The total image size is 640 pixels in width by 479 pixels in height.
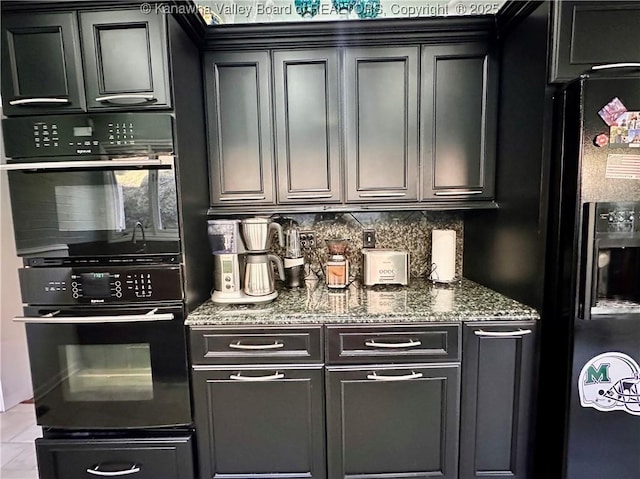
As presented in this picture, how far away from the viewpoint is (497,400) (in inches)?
59.9

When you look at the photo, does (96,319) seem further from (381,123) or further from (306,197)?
(381,123)

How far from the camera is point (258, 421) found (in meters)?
1.52

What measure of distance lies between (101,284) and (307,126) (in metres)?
1.26

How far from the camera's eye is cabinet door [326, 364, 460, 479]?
1497 millimetres

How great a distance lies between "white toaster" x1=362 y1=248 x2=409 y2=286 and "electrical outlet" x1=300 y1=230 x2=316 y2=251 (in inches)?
14.9

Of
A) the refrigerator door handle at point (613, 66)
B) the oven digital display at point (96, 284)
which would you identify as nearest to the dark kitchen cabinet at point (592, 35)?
the refrigerator door handle at point (613, 66)

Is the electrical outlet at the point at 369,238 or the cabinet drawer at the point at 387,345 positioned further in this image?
the electrical outlet at the point at 369,238

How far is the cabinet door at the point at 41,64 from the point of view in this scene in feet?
4.61

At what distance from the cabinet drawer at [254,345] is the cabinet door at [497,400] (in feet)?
2.33

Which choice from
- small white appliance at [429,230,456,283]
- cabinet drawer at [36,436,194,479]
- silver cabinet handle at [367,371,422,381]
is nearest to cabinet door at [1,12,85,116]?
cabinet drawer at [36,436,194,479]

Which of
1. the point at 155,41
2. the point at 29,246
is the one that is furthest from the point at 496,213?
the point at 29,246

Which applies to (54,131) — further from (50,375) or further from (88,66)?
(50,375)

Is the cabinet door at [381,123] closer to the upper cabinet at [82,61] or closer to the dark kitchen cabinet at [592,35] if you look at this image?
the dark kitchen cabinet at [592,35]

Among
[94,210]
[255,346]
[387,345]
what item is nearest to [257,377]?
[255,346]
